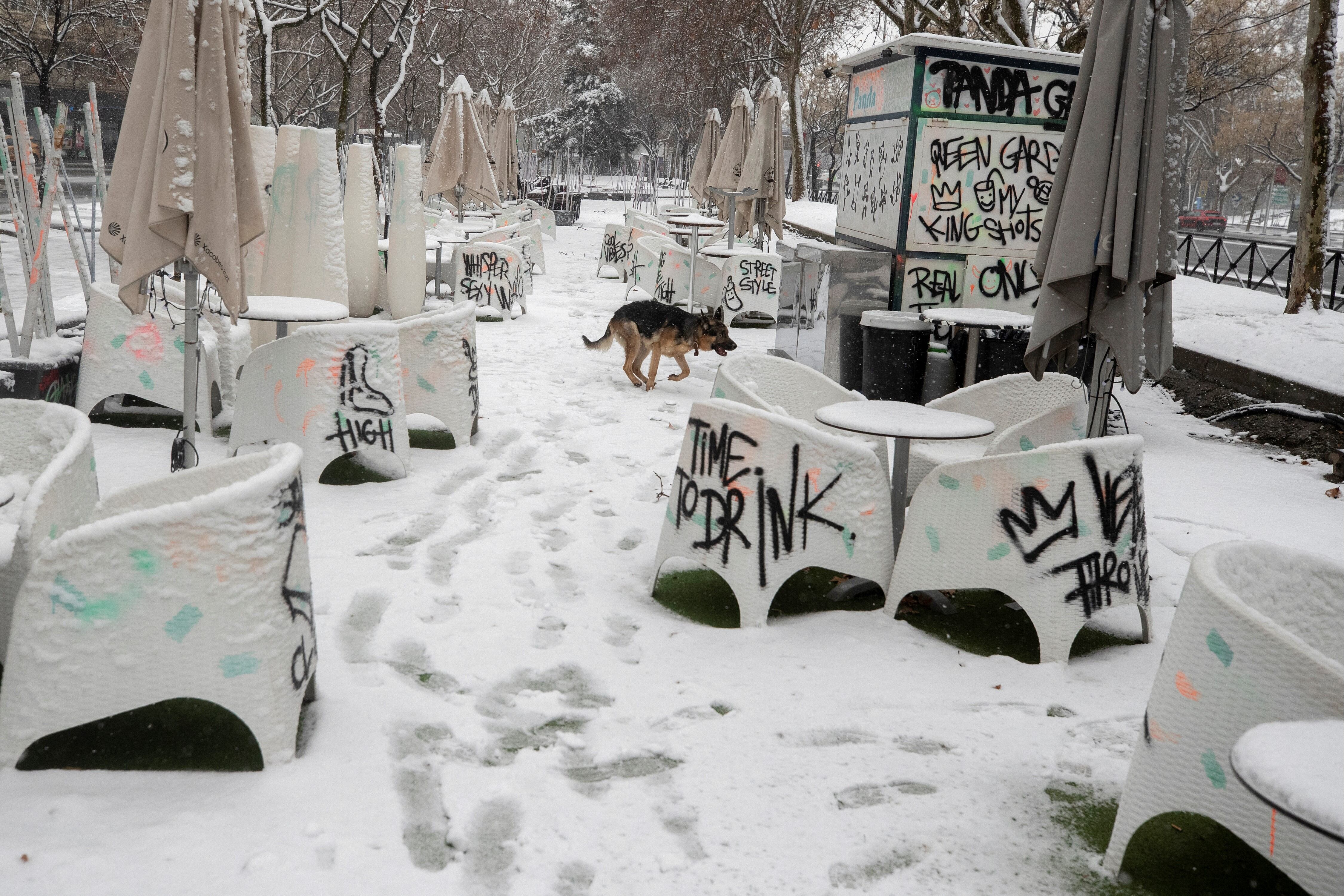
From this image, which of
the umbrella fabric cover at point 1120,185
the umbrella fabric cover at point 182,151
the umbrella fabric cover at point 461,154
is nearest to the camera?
the umbrella fabric cover at point 1120,185

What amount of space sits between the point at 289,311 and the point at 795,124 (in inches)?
918

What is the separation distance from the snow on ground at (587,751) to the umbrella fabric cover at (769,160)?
9.45 meters

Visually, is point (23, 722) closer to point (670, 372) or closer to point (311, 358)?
point (311, 358)

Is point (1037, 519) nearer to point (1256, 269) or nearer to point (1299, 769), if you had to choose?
point (1299, 769)

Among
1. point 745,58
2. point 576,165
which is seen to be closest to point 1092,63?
point 745,58

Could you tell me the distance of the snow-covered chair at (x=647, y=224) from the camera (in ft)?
54.5

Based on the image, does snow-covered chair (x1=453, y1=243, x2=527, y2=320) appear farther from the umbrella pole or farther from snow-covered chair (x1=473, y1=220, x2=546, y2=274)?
the umbrella pole

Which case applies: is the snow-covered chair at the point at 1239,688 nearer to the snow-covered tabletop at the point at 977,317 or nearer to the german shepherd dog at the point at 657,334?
the snow-covered tabletop at the point at 977,317

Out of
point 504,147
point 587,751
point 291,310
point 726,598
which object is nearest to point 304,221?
point 291,310

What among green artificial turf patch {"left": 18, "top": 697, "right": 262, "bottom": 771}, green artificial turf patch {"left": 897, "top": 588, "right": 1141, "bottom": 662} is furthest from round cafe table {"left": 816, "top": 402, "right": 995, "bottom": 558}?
green artificial turf patch {"left": 18, "top": 697, "right": 262, "bottom": 771}

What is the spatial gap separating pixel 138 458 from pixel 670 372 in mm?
4801

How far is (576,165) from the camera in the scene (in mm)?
63906

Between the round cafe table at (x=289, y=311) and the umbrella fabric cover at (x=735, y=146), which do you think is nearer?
the round cafe table at (x=289, y=311)

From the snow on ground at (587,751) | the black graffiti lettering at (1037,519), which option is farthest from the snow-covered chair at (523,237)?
the black graffiti lettering at (1037,519)
